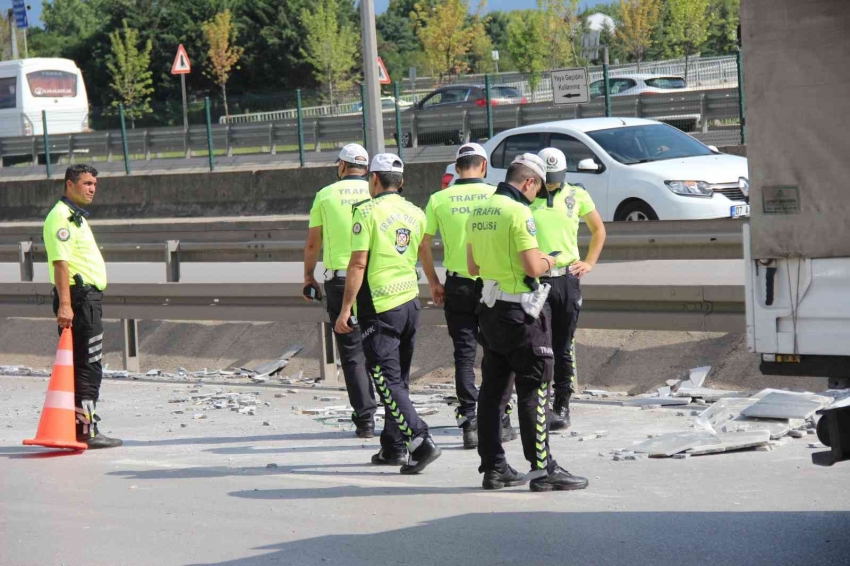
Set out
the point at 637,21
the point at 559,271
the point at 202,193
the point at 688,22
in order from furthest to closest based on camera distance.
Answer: the point at 637,21 → the point at 688,22 → the point at 202,193 → the point at 559,271

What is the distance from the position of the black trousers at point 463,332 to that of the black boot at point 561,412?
64 cm

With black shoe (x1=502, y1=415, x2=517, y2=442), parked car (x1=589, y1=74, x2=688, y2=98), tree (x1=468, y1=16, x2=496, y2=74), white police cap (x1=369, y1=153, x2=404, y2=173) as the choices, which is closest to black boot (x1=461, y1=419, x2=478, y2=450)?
black shoe (x1=502, y1=415, x2=517, y2=442)

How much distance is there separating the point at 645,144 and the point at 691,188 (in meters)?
1.25

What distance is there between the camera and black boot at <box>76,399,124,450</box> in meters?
8.70

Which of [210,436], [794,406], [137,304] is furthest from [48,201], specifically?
[794,406]

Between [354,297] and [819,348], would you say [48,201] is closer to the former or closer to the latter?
[354,297]

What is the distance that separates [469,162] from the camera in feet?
26.0

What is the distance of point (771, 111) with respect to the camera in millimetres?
4992

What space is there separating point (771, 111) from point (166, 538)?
339 cm

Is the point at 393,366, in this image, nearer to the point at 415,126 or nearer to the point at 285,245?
the point at 285,245

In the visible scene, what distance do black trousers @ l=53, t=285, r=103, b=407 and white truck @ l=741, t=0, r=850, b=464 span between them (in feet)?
16.4

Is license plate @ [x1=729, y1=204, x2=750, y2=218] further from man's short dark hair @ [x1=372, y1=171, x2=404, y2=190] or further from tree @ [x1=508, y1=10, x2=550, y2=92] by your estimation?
tree @ [x1=508, y1=10, x2=550, y2=92]

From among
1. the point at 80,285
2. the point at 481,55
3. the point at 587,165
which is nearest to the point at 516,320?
the point at 80,285

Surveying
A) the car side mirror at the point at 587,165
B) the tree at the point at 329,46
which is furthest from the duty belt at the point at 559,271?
the tree at the point at 329,46
